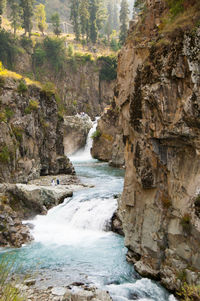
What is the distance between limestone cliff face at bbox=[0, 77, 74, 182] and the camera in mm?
23438

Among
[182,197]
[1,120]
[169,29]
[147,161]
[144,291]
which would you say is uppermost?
[169,29]

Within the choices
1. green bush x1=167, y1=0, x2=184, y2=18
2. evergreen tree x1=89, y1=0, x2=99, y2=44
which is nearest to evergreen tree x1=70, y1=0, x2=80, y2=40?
evergreen tree x1=89, y1=0, x2=99, y2=44

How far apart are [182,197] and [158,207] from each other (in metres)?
1.32

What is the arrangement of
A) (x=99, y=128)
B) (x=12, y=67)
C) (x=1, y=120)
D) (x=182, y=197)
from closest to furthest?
(x=182, y=197) < (x=1, y=120) < (x=99, y=128) < (x=12, y=67)

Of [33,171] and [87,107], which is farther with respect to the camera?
[87,107]

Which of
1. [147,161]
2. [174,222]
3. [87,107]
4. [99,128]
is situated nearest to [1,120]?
[147,161]

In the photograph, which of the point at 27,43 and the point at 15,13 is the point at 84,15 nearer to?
the point at 15,13

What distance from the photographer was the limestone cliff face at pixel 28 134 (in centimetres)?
2344

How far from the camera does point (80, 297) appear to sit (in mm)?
8875

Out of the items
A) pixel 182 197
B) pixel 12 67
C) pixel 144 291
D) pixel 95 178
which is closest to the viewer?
pixel 182 197

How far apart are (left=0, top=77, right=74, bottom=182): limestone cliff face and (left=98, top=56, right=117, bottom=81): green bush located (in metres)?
33.6

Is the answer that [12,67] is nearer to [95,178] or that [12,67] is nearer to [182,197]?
[95,178]

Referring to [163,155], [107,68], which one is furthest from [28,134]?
[107,68]

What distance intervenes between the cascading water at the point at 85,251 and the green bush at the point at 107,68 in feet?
148
